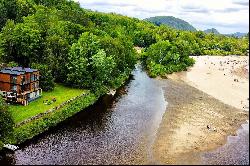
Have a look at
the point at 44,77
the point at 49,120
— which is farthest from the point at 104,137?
the point at 44,77

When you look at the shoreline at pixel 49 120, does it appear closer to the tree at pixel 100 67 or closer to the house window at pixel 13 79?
the tree at pixel 100 67

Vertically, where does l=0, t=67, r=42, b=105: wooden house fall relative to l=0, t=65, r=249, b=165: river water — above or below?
above

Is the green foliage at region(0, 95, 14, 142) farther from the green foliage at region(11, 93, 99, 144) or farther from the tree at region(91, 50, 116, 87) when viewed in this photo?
the tree at region(91, 50, 116, 87)

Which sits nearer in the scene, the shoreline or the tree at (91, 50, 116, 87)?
the shoreline

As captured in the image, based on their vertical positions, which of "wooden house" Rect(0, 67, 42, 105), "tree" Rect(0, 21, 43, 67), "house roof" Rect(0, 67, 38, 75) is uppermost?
"tree" Rect(0, 21, 43, 67)

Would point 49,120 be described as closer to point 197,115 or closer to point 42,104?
point 42,104

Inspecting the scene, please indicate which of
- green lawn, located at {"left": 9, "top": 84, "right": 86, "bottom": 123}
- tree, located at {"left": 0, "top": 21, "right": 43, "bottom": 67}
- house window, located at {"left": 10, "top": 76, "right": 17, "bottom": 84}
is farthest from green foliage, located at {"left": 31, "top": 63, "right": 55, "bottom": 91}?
house window, located at {"left": 10, "top": 76, "right": 17, "bottom": 84}
